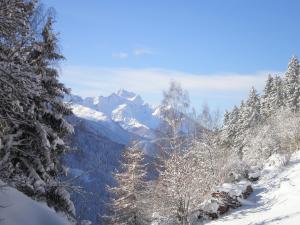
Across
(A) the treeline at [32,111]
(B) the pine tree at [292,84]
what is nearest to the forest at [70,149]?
(A) the treeline at [32,111]

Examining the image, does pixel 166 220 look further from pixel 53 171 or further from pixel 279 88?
pixel 279 88

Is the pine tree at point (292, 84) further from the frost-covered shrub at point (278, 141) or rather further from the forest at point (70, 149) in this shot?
the forest at point (70, 149)

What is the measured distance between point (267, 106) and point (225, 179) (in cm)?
3593

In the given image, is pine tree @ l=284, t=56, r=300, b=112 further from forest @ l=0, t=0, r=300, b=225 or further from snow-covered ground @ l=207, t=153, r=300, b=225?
snow-covered ground @ l=207, t=153, r=300, b=225

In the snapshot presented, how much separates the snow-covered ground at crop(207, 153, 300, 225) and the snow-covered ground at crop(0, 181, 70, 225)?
31.9 feet

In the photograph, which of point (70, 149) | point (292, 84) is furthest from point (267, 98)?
point (70, 149)

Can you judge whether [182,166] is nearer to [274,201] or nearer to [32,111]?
[274,201]

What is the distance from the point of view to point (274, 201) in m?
19.5

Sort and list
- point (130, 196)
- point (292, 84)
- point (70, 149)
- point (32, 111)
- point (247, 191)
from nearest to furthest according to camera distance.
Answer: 1. point (32, 111)
2. point (70, 149)
3. point (247, 191)
4. point (130, 196)
5. point (292, 84)

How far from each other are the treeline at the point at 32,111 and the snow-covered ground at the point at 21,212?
0.31 metres

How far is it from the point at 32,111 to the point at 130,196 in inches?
741

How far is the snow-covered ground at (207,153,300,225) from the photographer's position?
16516 mm

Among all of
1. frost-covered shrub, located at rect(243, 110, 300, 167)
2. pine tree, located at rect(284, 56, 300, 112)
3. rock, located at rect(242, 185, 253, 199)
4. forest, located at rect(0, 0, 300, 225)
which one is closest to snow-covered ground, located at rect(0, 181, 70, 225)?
forest, located at rect(0, 0, 300, 225)

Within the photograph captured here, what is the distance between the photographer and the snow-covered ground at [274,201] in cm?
1652
